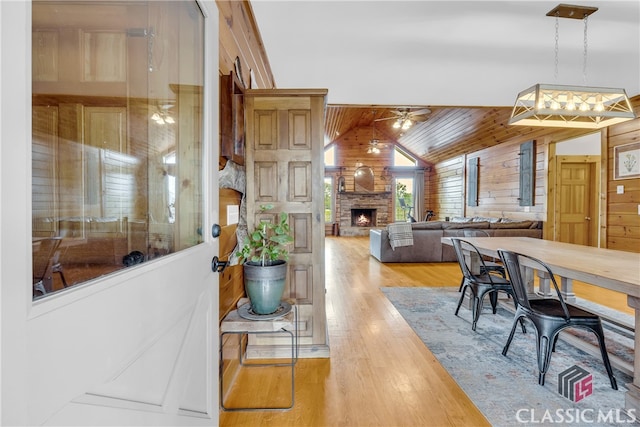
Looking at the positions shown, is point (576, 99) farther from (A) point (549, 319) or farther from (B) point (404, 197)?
(B) point (404, 197)

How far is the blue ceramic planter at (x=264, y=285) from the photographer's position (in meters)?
1.66

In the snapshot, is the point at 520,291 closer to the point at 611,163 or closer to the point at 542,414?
the point at 542,414

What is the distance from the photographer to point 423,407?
1712mm

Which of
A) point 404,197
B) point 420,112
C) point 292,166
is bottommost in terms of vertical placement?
point 292,166

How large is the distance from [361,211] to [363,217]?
0.21m

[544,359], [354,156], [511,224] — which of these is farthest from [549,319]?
[354,156]

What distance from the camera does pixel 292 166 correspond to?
2189mm

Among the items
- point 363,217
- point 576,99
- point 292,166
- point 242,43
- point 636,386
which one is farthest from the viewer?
point 363,217

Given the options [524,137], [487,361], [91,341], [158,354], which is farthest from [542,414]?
[524,137]

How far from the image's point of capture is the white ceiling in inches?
99.7

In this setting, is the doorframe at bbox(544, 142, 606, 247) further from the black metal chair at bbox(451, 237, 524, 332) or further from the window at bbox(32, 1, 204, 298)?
the window at bbox(32, 1, 204, 298)

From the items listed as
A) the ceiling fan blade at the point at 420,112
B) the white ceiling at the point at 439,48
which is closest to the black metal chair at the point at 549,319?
the white ceiling at the point at 439,48

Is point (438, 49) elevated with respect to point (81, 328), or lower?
elevated

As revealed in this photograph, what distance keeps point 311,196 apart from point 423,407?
140 cm
